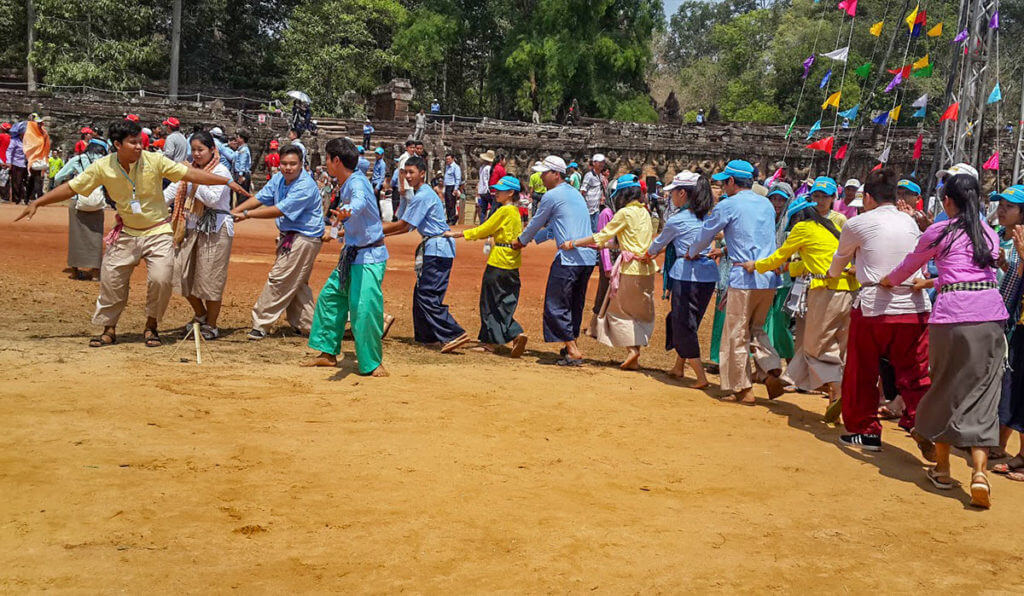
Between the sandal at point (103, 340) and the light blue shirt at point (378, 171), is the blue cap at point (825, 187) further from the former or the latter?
the light blue shirt at point (378, 171)

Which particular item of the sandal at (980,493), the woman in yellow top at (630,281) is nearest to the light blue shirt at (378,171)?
the woman in yellow top at (630,281)

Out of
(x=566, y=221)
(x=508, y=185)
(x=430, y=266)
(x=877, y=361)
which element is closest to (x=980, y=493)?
(x=877, y=361)

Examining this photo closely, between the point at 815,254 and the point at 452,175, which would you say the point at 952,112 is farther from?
the point at 452,175

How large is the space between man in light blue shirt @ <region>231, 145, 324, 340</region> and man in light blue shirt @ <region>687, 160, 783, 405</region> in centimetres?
357

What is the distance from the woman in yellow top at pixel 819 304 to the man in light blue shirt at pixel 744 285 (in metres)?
0.19

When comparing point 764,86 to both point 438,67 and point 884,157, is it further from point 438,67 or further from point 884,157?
point 884,157

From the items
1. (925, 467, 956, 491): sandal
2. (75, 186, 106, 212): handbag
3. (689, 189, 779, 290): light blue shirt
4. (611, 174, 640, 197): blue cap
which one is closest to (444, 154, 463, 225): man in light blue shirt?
(75, 186, 106, 212): handbag

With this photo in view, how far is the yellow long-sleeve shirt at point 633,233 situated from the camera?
868 cm

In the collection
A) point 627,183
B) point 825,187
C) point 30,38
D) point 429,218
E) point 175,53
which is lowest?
point 429,218

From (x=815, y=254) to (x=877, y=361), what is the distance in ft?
4.91

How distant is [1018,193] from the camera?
5.83 m

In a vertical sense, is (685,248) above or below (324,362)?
above

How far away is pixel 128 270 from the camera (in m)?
7.87

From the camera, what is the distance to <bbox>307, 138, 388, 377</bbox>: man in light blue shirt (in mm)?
7410
